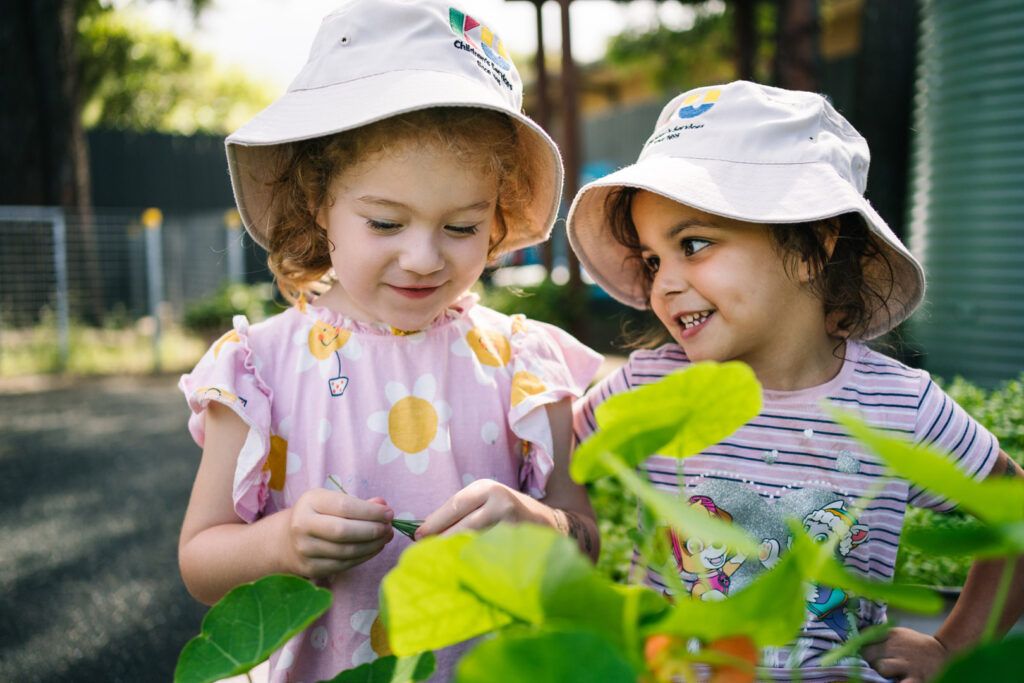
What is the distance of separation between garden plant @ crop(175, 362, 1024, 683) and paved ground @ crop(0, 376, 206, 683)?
7.82ft

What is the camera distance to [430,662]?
571 millimetres

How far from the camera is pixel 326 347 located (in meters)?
1.35

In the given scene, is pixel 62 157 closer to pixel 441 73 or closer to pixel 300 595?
pixel 441 73

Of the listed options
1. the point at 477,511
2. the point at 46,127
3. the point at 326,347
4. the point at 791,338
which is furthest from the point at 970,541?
the point at 46,127

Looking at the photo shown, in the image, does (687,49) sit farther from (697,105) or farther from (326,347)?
(326,347)

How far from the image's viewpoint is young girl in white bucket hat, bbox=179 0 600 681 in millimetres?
1135

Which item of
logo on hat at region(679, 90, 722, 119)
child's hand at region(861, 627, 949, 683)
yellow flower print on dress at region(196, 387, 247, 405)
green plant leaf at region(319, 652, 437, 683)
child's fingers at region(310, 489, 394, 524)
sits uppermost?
logo on hat at region(679, 90, 722, 119)

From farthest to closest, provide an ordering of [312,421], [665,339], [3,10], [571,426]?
[3,10] → [665,339] → [571,426] → [312,421]

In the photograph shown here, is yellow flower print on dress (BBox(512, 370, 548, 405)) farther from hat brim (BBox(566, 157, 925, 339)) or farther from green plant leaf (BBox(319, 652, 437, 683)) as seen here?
green plant leaf (BBox(319, 652, 437, 683))

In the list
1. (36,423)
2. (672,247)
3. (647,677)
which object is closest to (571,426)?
(672,247)

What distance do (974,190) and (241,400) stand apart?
4455 mm

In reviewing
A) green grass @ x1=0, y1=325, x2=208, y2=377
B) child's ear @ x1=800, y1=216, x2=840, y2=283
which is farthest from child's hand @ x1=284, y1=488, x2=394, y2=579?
green grass @ x1=0, y1=325, x2=208, y2=377

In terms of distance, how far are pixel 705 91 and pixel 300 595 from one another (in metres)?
1.14

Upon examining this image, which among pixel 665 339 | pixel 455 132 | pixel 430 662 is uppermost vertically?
pixel 455 132
